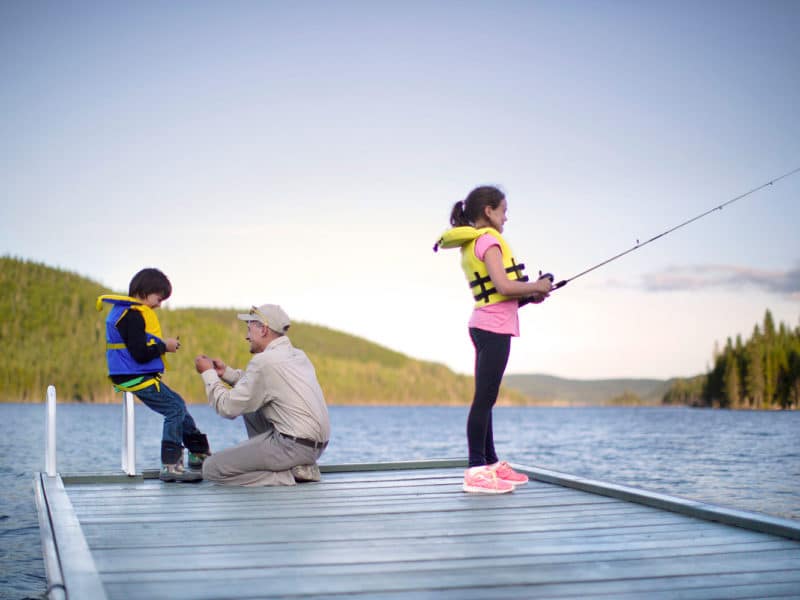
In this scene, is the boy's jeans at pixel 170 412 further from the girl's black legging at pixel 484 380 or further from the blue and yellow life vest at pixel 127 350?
the girl's black legging at pixel 484 380

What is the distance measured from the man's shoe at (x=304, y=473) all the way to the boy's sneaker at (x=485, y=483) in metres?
1.35

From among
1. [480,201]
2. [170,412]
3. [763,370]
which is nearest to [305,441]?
[170,412]

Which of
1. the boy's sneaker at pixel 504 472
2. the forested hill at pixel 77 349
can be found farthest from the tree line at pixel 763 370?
the boy's sneaker at pixel 504 472

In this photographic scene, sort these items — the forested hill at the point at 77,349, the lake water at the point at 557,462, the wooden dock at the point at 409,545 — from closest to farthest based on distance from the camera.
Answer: the wooden dock at the point at 409,545, the lake water at the point at 557,462, the forested hill at the point at 77,349

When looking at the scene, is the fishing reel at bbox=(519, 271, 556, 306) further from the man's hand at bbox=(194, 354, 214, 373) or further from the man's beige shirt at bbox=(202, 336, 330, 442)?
the man's hand at bbox=(194, 354, 214, 373)

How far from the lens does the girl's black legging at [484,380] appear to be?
5.42 meters

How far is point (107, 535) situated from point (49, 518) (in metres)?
→ 0.65

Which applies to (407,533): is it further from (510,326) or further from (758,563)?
(510,326)

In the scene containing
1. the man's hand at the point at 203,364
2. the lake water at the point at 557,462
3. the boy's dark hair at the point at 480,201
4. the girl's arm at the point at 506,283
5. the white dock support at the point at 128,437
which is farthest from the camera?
the lake water at the point at 557,462

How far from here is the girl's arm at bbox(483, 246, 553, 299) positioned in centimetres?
531

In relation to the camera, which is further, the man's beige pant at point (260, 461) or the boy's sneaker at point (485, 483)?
the man's beige pant at point (260, 461)

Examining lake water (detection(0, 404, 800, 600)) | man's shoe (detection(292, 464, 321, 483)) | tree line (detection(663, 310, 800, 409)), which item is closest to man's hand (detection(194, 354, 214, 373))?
man's shoe (detection(292, 464, 321, 483))

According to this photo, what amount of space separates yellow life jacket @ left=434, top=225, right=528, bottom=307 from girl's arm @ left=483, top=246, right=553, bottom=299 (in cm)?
10

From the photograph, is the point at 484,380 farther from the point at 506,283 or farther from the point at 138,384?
the point at 138,384
